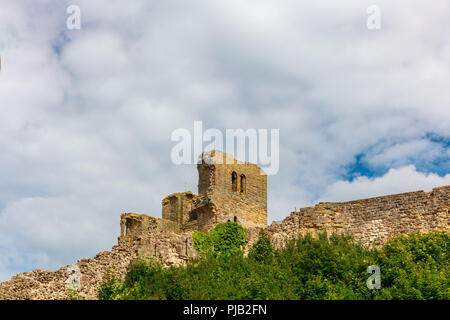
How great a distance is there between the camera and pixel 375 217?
987 inches

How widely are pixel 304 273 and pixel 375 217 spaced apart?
5018mm

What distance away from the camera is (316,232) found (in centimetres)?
2523

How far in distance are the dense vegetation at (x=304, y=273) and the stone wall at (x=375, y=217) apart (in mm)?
731

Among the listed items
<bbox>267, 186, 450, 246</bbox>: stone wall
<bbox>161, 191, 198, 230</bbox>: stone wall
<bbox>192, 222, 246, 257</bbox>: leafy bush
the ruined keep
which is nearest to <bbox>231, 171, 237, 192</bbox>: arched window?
the ruined keep

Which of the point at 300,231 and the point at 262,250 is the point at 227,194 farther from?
the point at 262,250

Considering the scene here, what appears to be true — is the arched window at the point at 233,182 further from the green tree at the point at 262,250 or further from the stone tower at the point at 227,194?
the green tree at the point at 262,250

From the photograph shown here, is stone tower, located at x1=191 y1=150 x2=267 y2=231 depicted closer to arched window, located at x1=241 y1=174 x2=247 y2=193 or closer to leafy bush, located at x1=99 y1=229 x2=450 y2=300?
arched window, located at x1=241 y1=174 x2=247 y2=193

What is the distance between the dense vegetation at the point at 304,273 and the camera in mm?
19609

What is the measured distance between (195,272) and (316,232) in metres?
5.81

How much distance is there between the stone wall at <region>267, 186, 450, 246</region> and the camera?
953 inches

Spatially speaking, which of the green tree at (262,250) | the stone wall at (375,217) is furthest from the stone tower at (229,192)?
the green tree at (262,250)

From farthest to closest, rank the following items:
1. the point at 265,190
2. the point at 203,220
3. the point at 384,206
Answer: the point at 265,190, the point at 203,220, the point at 384,206
